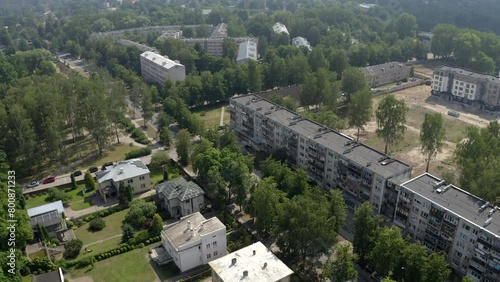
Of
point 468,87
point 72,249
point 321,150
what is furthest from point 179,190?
Answer: point 468,87

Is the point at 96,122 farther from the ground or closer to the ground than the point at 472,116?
farther from the ground

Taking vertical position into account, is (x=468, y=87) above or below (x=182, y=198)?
above

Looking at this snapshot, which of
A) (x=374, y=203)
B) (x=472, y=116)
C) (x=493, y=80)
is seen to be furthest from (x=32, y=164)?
(x=493, y=80)

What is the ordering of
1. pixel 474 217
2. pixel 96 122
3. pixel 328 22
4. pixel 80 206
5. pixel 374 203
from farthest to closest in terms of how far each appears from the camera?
pixel 328 22, pixel 96 122, pixel 80 206, pixel 374 203, pixel 474 217

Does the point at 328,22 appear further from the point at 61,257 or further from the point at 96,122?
the point at 61,257

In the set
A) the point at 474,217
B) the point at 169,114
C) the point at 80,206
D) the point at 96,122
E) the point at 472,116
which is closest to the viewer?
the point at 474,217

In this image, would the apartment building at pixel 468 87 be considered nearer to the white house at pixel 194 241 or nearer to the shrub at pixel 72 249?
the white house at pixel 194 241

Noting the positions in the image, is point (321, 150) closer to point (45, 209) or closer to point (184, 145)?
point (184, 145)
